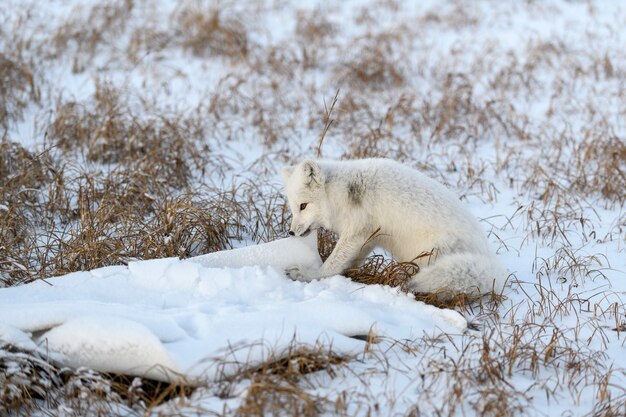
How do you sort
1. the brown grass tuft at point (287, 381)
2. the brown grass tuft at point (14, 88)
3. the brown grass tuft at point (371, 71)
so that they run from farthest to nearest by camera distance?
the brown grass tuft at point (371, 71) → the brown grass tuft at point (14, 88) → the brown grass tuft at point (287, 381)

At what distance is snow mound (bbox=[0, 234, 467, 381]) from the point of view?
141 inches

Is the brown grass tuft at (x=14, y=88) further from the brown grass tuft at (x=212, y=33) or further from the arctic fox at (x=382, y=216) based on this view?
the arctic fox at (x=382, y=216)

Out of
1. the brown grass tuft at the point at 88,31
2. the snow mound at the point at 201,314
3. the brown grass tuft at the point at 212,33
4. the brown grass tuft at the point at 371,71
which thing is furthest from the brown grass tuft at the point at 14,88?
the snow mound at the point at 201,314

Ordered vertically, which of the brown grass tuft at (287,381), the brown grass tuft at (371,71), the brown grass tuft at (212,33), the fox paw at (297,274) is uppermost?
the brown grass tuft at (212,33)

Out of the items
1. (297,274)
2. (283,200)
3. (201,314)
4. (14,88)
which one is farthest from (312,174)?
(14,88)

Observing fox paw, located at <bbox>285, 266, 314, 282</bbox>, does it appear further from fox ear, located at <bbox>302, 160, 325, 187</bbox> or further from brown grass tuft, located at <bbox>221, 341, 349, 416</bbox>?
brown grass tuft, located at <bbox>221, 341, 349, 416</bbox>

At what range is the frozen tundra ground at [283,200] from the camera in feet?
11.7

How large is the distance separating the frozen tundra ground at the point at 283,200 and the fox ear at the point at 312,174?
28.6 inches

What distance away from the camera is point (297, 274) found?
15.8ft

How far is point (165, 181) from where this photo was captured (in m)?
6.69

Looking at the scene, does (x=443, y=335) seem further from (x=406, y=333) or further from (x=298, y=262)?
(x=298, y=262)

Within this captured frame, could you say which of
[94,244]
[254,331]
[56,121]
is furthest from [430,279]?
[56,121]

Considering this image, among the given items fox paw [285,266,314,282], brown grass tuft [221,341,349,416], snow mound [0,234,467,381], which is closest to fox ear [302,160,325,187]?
snow mound [0,234,467,381]

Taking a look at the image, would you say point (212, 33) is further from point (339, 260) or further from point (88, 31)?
point (339, 260)
